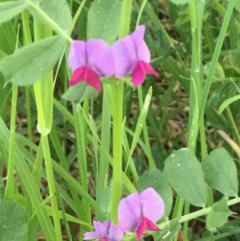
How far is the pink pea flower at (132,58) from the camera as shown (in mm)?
563

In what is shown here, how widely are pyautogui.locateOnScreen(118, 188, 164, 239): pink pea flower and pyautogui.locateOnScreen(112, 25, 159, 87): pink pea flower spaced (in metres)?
0.12

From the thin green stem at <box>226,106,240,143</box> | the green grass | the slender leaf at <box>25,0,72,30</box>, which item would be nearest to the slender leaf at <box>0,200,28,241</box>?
the green grass

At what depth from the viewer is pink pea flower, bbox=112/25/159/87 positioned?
0.56m

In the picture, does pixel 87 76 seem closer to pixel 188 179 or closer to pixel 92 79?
pixel 92 79

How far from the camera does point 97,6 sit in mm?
699

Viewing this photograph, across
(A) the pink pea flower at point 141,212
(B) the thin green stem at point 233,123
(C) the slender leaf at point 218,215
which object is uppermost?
(A) the pink pea flower at point 141,212

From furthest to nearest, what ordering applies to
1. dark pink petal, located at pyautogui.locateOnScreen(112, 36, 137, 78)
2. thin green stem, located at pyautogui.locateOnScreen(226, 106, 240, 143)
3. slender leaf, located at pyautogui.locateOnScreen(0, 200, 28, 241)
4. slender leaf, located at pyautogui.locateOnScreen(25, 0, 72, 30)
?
thin green stem, located at pyautogui.locateOnScreen(226, 106, 240, 143), slender leaf, located at pyautogui.locateOnScreen(0, 200, 28, 241), slender leaf, located at pyautogui.locateOnScreen(25, 0, 72, 30), dark pink petal, located at pyautogui.locateOnScreen(112, 36, 137, 78)

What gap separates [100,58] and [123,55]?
17 millimetres

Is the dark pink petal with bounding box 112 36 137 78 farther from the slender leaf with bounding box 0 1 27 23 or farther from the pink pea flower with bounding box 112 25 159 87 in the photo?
the slender leaf with bounding box 0 1 27 23

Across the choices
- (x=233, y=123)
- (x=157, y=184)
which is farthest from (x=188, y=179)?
(x=233, y=123)

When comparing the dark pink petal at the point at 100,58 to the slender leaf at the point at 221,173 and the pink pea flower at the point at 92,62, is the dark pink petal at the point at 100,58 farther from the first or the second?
the slender leaf at the point at 221,173

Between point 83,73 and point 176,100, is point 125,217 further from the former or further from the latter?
point 176,100

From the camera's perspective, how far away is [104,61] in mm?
563

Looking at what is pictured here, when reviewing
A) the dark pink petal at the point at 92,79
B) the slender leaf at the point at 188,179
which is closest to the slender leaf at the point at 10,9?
the dark pink petal at the point at 92,79
